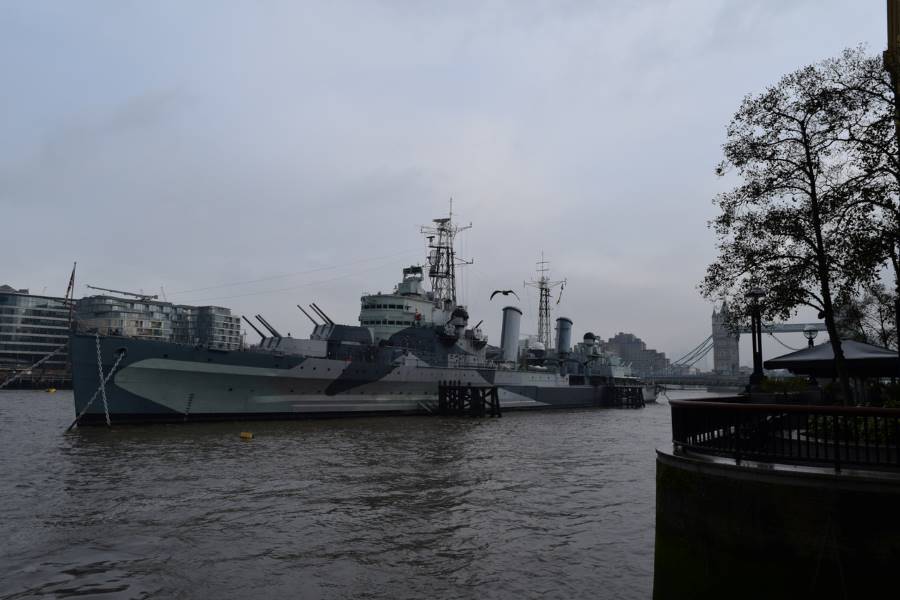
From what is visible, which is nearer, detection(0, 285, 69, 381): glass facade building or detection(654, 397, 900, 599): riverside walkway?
detection(654, 397, 900, 599): riverside walkway

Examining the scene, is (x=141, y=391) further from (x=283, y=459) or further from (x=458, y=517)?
(x=458, y=517)

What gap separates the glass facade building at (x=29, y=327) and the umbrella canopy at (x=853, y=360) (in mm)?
106229

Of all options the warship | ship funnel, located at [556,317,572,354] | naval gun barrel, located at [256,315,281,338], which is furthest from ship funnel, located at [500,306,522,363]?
naval gun barrel, located at [256,315,281,338]

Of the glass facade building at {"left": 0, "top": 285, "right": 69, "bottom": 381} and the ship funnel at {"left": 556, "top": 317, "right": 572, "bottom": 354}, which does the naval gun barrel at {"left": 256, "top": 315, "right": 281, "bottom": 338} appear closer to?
the ship funnel at {"left": 556, "top": 317, "right": 572, "bottom": 354}

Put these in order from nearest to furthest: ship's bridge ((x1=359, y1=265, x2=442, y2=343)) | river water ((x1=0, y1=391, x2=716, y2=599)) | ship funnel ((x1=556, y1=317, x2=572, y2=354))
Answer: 1. river water ((x1=0, y1=391, x2=716, y2=599))
2. ship's bridge ((x1=359, y1=265, x2=442, y2=343))
3. ship funnel ((x1=556, y1=317, x2=572, y2=354))

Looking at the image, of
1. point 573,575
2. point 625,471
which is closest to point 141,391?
point 625,471

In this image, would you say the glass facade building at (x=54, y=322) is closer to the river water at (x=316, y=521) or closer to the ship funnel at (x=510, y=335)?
the ship funnel at (x=510, y=335)

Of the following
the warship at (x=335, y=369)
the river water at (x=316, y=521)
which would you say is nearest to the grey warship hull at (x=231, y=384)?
the warship at (x=335, y=369)

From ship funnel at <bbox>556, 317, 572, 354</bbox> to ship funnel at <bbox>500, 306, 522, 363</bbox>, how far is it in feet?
36.3

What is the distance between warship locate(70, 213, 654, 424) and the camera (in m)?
25.3

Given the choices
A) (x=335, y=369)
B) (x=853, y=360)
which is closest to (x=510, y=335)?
(x=335, y=369)

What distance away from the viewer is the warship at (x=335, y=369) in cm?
Result: 2527

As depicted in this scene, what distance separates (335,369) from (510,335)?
77.7 feet

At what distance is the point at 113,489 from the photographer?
44.2ft
